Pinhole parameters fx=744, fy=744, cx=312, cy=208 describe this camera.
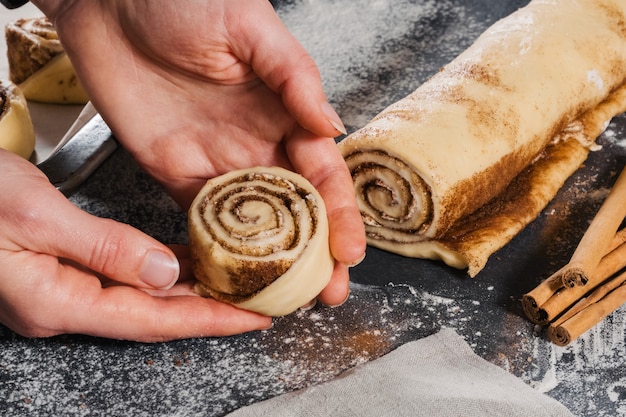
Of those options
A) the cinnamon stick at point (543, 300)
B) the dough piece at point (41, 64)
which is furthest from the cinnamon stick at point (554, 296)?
the dough piece at point (41, 64)

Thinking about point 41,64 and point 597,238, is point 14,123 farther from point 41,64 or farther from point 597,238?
point 597,238

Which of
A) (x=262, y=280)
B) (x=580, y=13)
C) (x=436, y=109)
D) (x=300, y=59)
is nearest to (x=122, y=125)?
(x=300, y=59)

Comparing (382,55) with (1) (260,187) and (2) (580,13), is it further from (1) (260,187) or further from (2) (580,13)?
(1) (260,187)

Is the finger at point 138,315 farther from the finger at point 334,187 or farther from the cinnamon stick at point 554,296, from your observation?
the cinnamon stick at point 554,296

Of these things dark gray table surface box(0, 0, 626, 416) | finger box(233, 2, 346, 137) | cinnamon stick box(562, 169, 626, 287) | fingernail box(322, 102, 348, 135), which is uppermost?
finger box(233, 2, 346, 137)

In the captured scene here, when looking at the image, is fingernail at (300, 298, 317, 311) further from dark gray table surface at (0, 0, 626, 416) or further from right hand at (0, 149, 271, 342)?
right hand at (0, 149, 271, 342)

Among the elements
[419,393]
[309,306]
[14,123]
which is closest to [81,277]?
[309,306]

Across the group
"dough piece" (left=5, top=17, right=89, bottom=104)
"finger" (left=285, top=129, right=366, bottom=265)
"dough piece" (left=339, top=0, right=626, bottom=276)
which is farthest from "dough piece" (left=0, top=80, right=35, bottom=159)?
"dough piece" (left=339, top=0, right=626, bottom=276)
